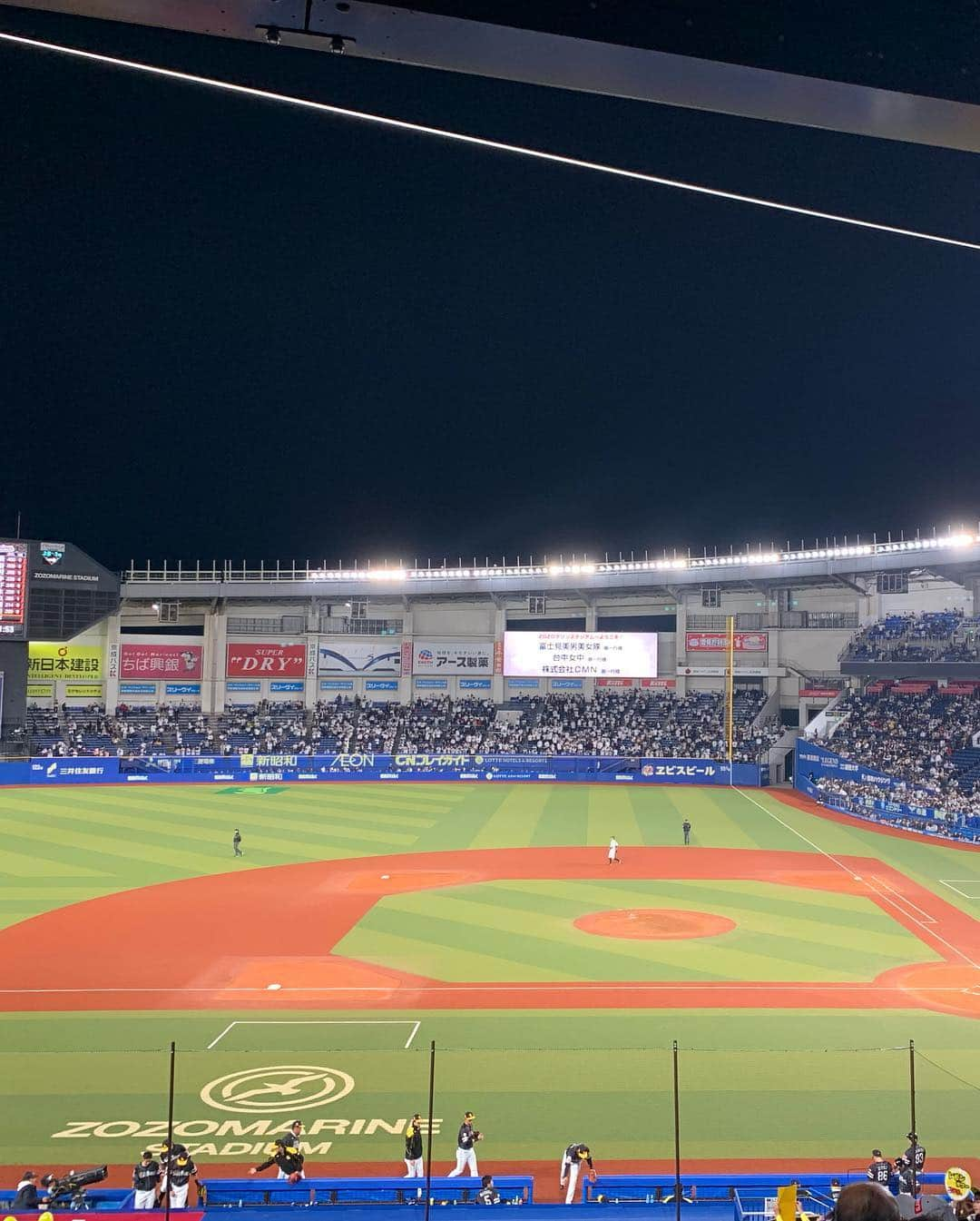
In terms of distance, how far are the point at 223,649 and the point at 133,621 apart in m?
6.55

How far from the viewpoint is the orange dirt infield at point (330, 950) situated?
821 inches

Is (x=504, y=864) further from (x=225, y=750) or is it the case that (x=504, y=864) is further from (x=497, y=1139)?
(x=225, y=750)

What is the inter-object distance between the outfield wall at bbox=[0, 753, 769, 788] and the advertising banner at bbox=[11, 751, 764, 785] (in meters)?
0.05

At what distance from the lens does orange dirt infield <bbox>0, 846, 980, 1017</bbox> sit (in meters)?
20.9

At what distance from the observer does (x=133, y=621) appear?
68.3m

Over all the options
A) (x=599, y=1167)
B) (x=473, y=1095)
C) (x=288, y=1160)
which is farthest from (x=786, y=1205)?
(x=473, y=1095)

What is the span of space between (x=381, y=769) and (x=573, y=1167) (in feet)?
163

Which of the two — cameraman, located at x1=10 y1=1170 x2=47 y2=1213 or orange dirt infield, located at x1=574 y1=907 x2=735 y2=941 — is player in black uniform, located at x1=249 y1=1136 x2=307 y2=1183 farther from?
orange dirt infield, located at x1=574 y1=907 x2=735 y2=941

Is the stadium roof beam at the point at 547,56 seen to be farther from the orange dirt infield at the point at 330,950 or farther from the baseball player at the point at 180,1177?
the orange dirt infield at the point at 330,950

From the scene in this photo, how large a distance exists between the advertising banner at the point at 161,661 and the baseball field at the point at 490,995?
2701 cm

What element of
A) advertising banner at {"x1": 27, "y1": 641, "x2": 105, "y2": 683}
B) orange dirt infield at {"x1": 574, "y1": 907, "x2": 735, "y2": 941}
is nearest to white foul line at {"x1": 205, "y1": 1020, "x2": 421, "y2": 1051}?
orange dirt infield at {"x1": 574, "y1": 907, "x2": 735, "y2": 941}

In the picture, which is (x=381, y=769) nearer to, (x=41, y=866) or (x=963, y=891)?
(x=41, y=866)

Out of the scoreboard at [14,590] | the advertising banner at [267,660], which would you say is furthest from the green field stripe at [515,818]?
the scoreboard at [14,590]

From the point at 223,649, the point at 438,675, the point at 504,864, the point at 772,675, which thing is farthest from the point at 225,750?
the point at 772,675
